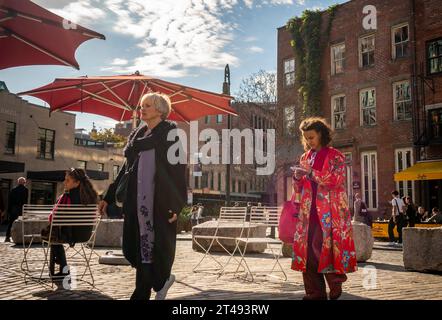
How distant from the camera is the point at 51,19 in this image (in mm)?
5234

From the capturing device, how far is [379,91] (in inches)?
908

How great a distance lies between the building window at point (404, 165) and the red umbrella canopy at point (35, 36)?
18780mm

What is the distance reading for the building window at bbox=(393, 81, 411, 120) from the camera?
2197cm

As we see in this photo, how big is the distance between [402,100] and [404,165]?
3200 mm

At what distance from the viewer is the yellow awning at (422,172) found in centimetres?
1883

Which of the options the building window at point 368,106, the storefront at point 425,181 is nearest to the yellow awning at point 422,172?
the storefront at point 425,181

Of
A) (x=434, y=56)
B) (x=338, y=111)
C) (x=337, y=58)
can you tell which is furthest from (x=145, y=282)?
(x=337, y=58)

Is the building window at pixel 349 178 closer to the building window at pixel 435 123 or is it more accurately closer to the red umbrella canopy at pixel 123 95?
the building window at pixel 435 123

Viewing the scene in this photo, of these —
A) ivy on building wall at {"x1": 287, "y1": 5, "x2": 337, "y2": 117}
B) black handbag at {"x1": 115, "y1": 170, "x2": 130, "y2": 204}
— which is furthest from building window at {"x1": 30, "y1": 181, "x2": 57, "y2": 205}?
black handbag at {"x1": 115, "y1": 170, "x2": 130, "y2": 204}

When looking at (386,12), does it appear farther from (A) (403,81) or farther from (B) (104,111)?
(B) (104,111)

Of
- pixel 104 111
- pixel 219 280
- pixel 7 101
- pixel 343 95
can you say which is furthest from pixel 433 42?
pixel 7 101

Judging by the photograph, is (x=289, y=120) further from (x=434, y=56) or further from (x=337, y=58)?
(x=434, y=56)

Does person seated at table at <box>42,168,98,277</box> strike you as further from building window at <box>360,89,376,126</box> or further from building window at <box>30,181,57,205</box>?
building window at <box>30,181,57,205</box>

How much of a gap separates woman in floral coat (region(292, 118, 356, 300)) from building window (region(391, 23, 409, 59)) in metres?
20.2
